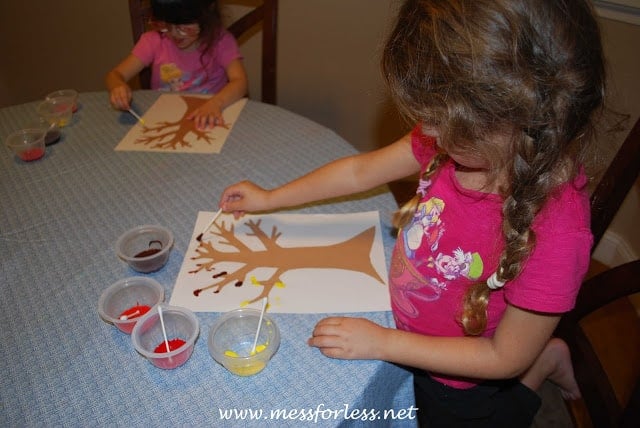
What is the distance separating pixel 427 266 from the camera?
0.74 m

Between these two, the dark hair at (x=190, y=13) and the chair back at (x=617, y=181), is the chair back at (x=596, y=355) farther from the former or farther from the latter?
the dark hair at (x=190, y=13)

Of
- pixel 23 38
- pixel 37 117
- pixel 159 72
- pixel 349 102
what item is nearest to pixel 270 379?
pixel 37 117

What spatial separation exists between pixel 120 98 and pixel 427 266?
34.6 inches

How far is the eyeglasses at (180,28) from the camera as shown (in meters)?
1.36

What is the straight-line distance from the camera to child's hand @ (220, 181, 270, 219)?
2.87 ft

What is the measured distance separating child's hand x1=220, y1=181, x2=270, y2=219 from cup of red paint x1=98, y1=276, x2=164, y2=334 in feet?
0.71

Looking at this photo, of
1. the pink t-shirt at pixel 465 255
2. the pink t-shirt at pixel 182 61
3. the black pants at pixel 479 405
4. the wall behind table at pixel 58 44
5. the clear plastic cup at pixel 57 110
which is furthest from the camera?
the wall behind table at pixel 58 44

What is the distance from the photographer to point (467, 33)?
0.49 meters

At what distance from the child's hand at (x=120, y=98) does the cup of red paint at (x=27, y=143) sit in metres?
0.18

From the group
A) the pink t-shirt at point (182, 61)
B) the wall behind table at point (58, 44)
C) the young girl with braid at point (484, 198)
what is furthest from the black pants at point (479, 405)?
the wall behind table at point (58, 44)

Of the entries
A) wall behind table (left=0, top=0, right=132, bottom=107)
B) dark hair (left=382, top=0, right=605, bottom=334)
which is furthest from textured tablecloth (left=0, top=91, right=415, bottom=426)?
wall behind table (left=0, top=0, right=132, bottom=107)

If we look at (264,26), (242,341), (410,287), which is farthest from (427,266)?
(264,26)

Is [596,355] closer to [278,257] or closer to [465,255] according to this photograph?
[465,255]

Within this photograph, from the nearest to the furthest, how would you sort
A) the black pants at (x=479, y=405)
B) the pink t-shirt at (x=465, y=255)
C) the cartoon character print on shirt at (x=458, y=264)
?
1. the pink t-shirt at (x=465, y=255)
2. the cartoon character print on shirt at (x=458, y=264)
3. the black pants at (x=479, y=405)
